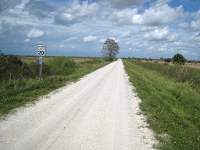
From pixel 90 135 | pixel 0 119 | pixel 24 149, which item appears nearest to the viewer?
pixel 24 149

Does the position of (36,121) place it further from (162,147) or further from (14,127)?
(162,147)

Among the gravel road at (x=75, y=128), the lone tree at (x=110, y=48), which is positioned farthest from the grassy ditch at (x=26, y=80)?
the lone tree at (x=110, y=48)

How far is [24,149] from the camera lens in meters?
5.20

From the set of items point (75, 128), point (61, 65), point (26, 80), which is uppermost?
point (61, 65)

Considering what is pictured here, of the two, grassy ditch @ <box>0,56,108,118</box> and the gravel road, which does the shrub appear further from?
the gravel road

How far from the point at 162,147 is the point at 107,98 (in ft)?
21.7

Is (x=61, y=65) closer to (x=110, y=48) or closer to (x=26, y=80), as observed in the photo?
(x=26, y=80)

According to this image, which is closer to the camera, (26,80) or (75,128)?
(75,128)

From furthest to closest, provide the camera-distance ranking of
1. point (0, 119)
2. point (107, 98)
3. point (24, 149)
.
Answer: point (107, 98), point (0, 119), point (24, 149)

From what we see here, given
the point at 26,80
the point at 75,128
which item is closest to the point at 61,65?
the point at 26,80

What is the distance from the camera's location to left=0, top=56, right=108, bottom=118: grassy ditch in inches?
410

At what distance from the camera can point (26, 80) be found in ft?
58.7

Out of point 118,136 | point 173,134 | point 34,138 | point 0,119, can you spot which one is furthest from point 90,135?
point 0,119

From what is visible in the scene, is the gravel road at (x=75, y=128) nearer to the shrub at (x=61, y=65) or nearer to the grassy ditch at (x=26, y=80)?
the grassy ditch at (x=26, y=80)
